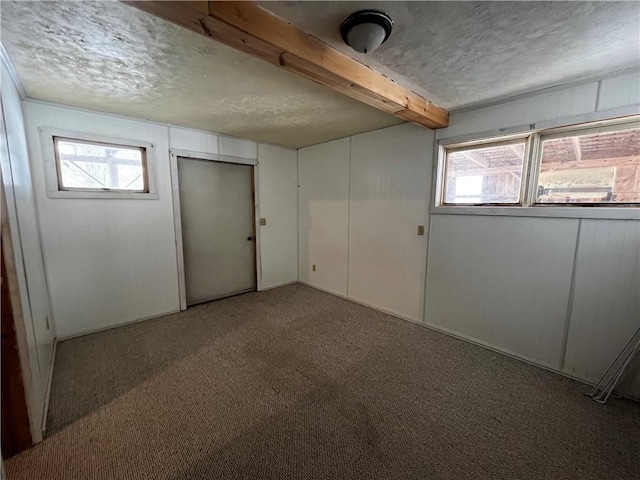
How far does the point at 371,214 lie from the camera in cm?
343

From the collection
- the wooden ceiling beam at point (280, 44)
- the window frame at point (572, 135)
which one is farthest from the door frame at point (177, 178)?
the window frame at point (572, 135)

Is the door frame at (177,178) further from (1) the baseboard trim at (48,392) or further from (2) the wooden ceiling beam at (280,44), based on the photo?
(2) the wooden ceiling beam at (280,44)

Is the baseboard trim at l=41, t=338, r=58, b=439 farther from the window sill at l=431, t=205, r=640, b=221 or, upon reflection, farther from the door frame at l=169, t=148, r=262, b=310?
the window sill at l=431, t=205, r=640, b=221

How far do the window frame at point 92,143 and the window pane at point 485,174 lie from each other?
3438mm

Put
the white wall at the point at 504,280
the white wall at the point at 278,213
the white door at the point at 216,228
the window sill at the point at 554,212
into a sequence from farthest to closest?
the white wall at the point at 278,213 → the white door at the point at 216,228 → the white wall at the point at 504,280 → the window sill at the point at 554,212

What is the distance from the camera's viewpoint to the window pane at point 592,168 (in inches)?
73.8

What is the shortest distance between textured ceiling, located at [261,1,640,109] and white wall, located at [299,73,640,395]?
0.34 meters

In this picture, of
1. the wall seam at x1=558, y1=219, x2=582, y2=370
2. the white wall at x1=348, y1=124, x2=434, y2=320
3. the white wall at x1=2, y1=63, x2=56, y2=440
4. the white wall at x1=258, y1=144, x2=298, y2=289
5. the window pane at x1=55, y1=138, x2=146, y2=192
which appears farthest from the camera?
the white wall at x1=258, y1=144, x2=298, y2=289

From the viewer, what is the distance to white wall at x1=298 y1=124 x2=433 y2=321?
300 cm

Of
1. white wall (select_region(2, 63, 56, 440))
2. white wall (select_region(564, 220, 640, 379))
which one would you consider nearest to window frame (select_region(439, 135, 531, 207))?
white wall (select_region(564, 220, 640, 379))

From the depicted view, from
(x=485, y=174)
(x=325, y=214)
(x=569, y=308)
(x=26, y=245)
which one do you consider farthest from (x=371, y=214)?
(x=26, y=245)

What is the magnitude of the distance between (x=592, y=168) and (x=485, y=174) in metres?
0.74

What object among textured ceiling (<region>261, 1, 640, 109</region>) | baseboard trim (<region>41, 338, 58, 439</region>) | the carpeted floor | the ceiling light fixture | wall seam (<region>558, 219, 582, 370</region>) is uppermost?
textured ceiling (<region>261, 1, 640, 109</region>)

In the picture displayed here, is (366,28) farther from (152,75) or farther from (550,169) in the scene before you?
(550,169)
